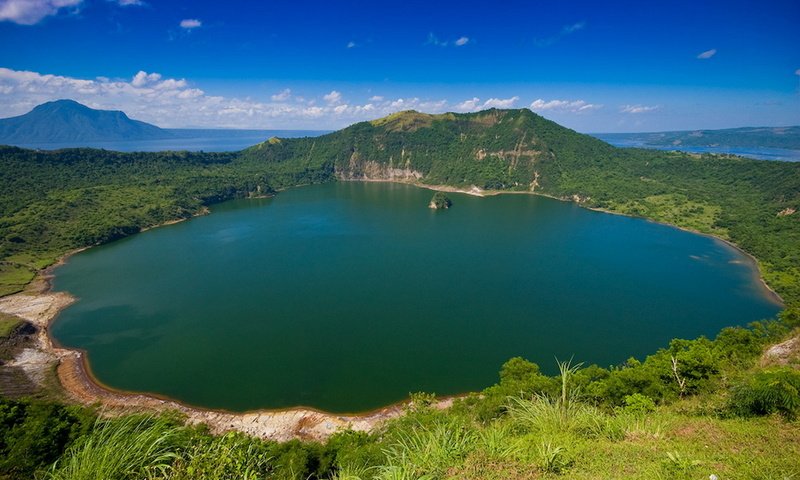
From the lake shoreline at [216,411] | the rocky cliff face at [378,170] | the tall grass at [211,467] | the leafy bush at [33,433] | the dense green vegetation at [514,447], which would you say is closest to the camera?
the tall grass at [211,467]

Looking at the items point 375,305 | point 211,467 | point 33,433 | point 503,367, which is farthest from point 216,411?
point 211,467

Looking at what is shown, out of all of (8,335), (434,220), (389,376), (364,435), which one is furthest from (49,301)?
(434,220)

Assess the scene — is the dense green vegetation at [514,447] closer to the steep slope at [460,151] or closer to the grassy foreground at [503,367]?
the grassy foreground at [503,367]

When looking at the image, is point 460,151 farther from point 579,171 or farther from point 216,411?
point 216,411

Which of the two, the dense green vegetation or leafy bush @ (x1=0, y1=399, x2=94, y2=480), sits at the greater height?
the dense green vegetation

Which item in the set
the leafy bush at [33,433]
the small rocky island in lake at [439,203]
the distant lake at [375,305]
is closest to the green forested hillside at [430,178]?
the distant lake at [375,305]

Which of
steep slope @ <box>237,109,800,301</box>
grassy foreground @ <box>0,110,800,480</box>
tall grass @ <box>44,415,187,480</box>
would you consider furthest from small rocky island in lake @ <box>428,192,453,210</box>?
tall grass @ <box>44,415,187,480</box>

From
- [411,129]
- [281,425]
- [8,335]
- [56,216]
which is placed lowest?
[281,425]

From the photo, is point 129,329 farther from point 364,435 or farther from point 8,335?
point 364,435

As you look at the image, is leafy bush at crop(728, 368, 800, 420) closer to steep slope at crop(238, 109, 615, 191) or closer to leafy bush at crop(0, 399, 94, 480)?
leafy bush at crop(0, 399, 94, 480)
